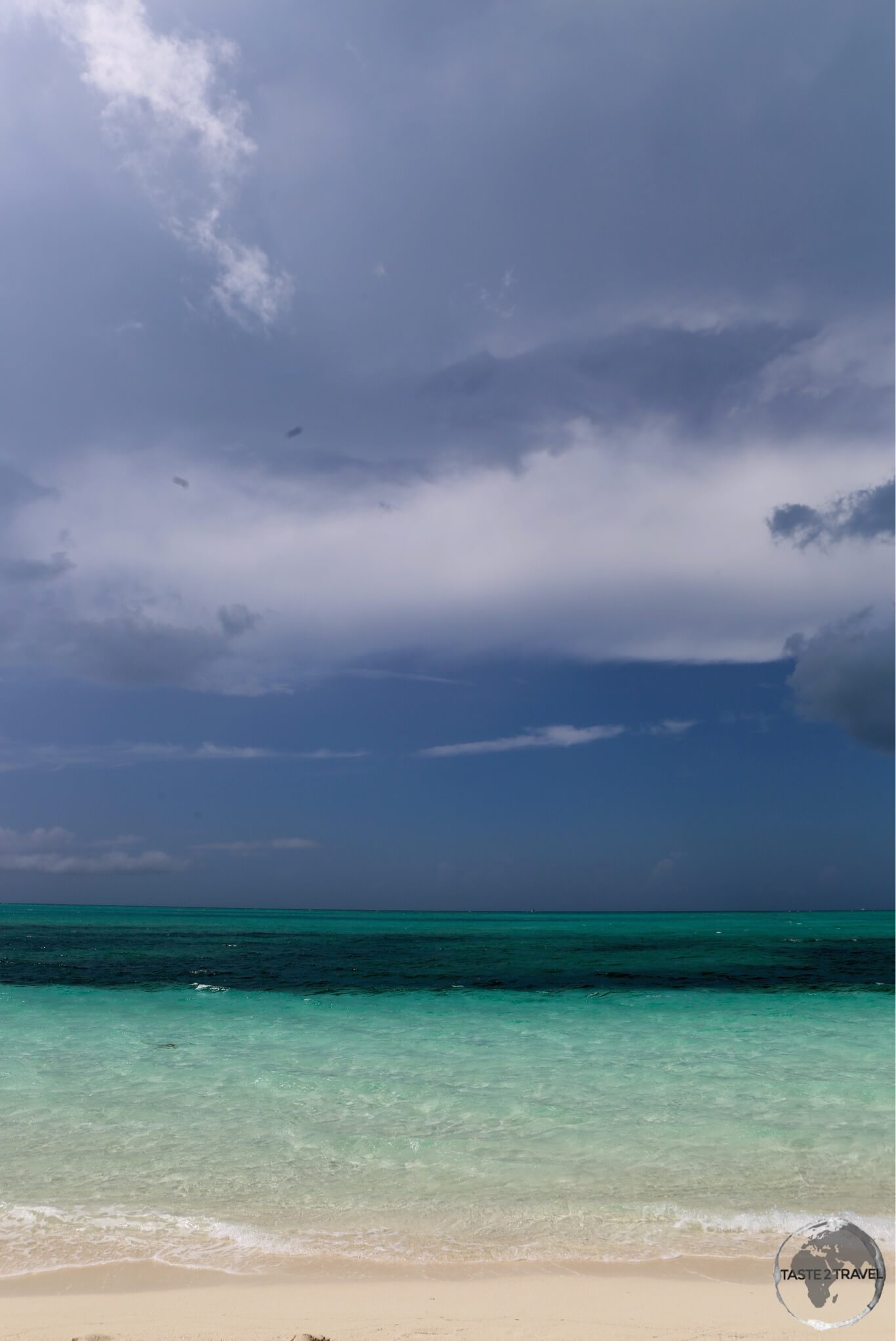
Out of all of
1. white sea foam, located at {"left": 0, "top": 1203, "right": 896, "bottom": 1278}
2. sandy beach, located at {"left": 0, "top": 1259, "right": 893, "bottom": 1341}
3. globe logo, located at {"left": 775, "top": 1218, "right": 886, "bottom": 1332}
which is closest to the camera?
sandy beach, located at {"left": 0, "top": 1259, "right": 893, "bottom": 1341}

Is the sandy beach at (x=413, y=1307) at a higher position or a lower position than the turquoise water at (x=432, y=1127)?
higher

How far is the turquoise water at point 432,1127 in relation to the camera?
754cm

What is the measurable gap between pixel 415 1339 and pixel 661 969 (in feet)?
130

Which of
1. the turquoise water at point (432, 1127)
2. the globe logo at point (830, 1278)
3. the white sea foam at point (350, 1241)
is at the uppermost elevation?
the globe logo at point (830, 1278)

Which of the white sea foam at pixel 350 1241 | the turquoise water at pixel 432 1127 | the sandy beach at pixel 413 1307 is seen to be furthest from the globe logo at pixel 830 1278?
the turquoise water at pixel 432 1127

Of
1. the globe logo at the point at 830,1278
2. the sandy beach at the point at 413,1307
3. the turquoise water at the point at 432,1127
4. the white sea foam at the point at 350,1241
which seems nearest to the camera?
the sandy beach at the point at 413,1307

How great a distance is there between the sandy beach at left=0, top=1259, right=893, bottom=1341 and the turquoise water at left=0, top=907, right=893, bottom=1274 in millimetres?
457

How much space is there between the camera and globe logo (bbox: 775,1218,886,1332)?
19.3 feet

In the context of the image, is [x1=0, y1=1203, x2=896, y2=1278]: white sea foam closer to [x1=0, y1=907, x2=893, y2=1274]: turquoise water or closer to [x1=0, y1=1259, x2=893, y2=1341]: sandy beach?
[x1=0, y1=907, x2=893, y2=1274]: turquoise water

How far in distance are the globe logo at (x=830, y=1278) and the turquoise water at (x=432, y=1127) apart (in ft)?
2.59

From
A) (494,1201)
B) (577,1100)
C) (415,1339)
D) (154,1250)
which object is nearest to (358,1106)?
(577,1100)

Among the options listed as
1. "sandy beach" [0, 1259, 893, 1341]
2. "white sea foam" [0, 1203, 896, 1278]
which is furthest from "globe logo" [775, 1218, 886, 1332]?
"white sea foam" [0, 1203, 896, 1278]

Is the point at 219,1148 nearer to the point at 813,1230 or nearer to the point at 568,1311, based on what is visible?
the point at 568,1311

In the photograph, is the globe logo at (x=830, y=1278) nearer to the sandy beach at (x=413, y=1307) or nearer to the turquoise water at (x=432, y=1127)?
the sandy beach at (x=413, y=1307)
